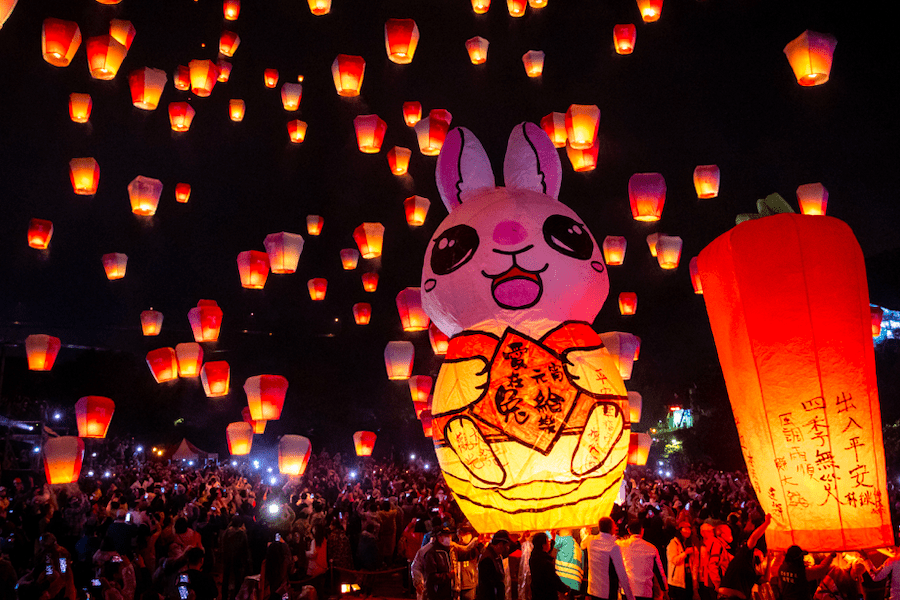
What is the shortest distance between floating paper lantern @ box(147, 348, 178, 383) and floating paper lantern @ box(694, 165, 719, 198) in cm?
1036

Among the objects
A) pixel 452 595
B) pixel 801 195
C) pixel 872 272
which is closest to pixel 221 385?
pixel 452 595

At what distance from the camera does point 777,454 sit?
514 centimetres

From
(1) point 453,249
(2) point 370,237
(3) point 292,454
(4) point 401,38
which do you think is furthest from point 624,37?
(3) point 292,454

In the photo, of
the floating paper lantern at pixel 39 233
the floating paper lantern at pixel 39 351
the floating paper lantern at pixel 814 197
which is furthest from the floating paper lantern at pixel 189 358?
the floating paper lantern at pixel 814 197

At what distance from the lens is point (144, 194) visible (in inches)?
454

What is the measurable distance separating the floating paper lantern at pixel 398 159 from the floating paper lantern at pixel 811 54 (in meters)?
6.75

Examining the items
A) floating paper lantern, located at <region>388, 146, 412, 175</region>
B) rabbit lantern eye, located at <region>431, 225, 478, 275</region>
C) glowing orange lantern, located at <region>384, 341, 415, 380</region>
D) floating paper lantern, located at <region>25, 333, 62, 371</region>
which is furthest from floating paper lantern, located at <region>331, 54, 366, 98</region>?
floating paper lantern, located at <region>25, 333, 62, 371</region>

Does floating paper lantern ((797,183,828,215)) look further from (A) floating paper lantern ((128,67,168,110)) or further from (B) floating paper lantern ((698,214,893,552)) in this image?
(A) floating paper lantern ((128,67,168,110))

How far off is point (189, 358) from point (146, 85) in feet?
16.4

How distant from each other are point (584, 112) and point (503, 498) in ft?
21.0

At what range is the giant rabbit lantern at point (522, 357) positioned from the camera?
5.41m

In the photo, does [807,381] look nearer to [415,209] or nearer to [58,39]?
[415,209]

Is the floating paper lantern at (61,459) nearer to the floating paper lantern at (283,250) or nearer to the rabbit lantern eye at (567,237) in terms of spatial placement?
the floating paper lantern at (283,250)

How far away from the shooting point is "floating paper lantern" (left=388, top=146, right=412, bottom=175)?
1309 centimetres
